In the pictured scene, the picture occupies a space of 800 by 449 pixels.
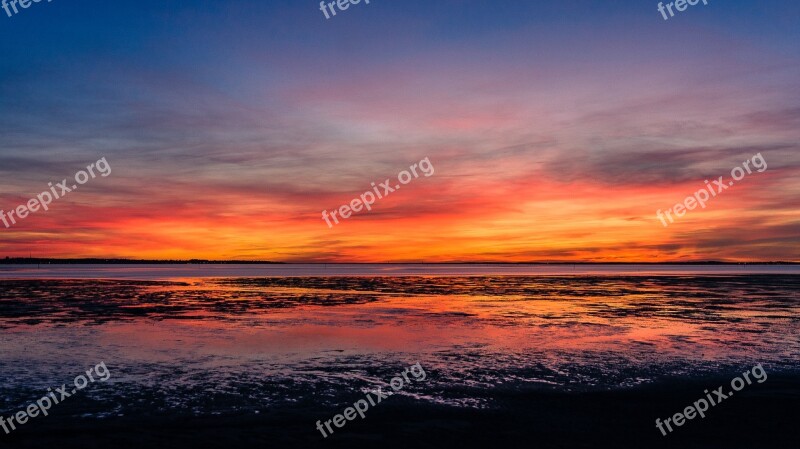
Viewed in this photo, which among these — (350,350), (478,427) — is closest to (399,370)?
(350,350)

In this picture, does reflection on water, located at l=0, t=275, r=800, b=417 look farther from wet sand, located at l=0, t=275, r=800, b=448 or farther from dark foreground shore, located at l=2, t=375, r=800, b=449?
dark foreground shore, located at l=2, t=375, r=800, b=449

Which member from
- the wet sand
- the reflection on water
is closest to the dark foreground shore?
the wet sand

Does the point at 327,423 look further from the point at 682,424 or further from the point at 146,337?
the point at 146,337

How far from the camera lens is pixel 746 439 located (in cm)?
849

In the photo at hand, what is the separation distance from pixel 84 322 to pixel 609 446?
64.4ft

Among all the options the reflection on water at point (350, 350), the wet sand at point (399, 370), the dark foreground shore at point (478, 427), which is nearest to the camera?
the dark foreground shore at point (478, 427)

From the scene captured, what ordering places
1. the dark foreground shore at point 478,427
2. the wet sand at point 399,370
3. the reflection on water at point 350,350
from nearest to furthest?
the dark foreground shore at point 478,427, the wet sand at point 399,370, the reflection on water at point 350,350

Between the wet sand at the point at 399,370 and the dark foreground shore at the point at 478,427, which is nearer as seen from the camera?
the dark foreground shore at the point at 478,427

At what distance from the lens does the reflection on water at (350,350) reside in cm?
1131

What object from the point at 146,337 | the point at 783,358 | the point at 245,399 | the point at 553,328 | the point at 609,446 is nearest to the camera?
the point at 609,446

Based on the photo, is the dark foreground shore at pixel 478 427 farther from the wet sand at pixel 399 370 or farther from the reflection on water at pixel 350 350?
the reflection on water at pixel 350 350

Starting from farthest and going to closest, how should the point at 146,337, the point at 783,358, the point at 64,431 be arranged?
the point at 146,337 → the point at 783,358 → the point at 64,431

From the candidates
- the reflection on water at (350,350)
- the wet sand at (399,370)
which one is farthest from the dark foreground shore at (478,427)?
the reflection on water at (350,350)

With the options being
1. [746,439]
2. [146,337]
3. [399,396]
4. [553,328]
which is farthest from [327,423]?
[553,328]
